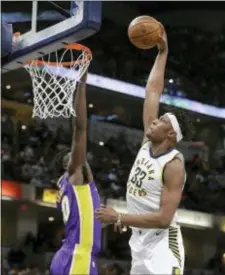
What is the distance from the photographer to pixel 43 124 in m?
12.0

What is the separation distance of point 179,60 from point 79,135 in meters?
9.40

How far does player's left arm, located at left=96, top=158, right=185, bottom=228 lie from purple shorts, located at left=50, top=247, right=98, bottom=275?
3.82ft

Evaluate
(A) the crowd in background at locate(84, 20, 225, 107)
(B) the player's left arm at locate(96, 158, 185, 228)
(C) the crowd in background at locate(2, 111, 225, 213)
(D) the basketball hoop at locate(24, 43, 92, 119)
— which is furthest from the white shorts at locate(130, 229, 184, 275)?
(A) the crowd in background at locate(84, 20, 225, 107)

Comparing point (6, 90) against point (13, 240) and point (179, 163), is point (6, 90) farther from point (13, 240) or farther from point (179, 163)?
point (179, 163)

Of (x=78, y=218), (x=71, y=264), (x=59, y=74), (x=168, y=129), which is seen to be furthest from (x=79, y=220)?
(x=59, y=74)

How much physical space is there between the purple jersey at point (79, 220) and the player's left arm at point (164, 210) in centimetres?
110

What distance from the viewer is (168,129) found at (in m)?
3.33

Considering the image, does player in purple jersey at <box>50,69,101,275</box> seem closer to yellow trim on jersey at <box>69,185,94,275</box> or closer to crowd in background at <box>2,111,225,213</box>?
yellow trim on jersey at <box>69,185,94,275</box>

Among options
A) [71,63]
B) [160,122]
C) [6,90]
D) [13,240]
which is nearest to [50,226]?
[13,240]

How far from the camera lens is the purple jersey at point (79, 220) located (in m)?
4.16

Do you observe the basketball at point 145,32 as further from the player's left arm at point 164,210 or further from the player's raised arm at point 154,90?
the player's left arm at point 164,210

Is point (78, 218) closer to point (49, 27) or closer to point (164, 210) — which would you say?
point (164, 210)

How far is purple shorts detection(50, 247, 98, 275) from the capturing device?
413cm

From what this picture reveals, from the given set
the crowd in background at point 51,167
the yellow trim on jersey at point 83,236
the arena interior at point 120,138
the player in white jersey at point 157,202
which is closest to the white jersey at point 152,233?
the player in white jersey at point 157,202
